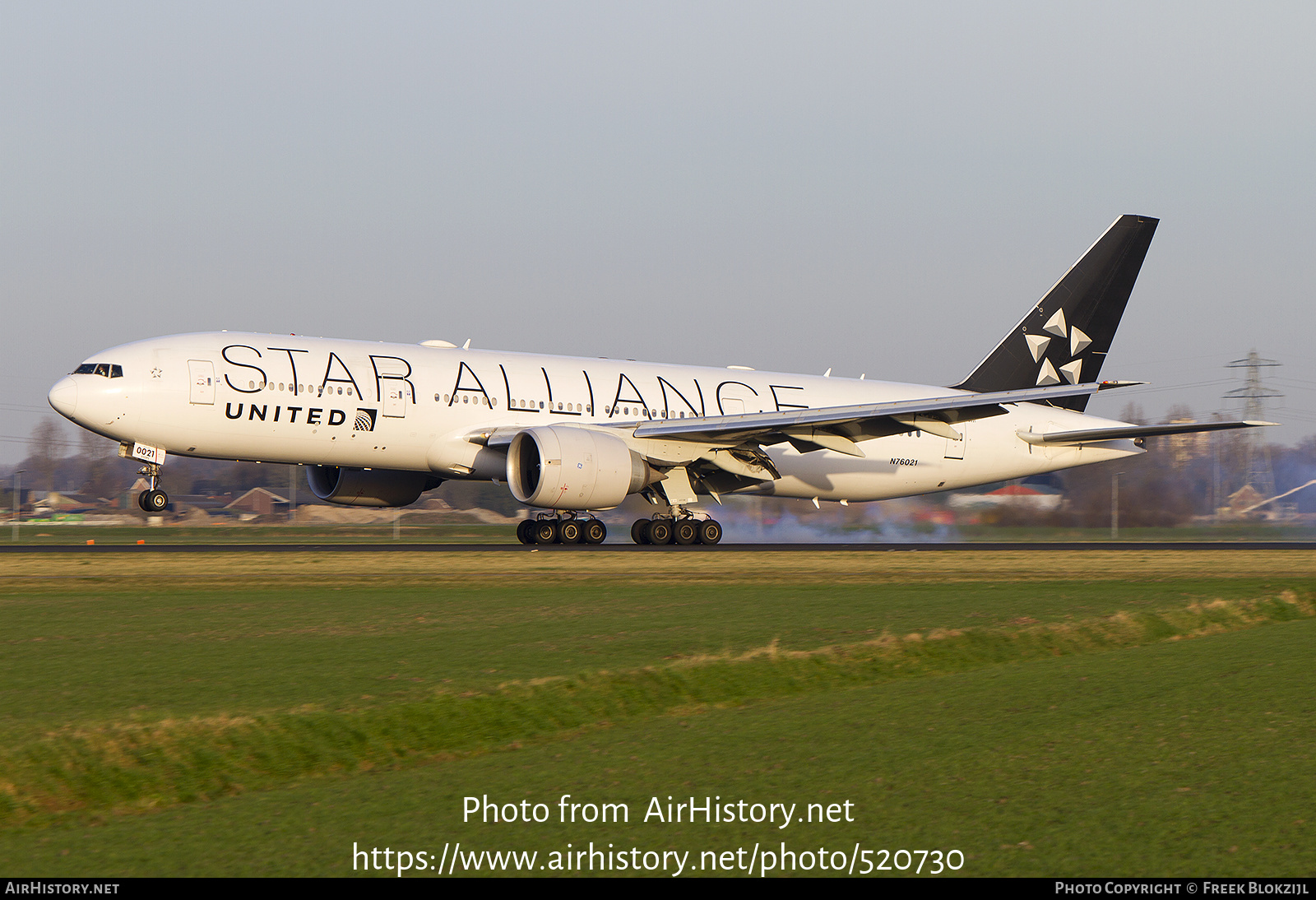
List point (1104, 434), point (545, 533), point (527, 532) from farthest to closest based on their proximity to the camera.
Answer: point (1104, 434) < point (527, 532) < point (545, 533)

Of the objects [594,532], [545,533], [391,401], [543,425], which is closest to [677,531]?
[594,532]

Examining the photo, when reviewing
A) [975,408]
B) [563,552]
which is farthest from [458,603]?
[975,408]

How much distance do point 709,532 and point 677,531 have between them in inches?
31.2

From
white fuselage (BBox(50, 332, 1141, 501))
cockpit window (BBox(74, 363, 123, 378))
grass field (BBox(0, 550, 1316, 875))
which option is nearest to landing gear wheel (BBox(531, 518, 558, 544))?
white fuselage (BBox(50, 332, 1141, 501))

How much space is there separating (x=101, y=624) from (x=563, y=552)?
11316 millimetres

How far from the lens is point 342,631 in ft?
36.8

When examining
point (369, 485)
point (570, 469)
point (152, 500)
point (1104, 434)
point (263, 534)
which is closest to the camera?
point (152, 500)

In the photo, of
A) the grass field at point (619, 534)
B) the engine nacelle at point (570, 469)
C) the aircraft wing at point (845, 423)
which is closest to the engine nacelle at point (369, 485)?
the engine nacelle at point (570, 469)

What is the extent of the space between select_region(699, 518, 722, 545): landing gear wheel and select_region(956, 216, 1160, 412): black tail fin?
439 inches

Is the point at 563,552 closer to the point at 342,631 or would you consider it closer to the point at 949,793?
the point at 342,631

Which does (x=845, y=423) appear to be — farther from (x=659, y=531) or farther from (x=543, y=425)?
(x=543, y=425)

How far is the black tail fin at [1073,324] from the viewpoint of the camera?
34125 mm

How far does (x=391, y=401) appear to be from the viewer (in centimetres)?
2495

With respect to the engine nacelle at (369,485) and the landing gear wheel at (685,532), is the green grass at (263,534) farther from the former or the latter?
the landing gear wheel at (685,532)
